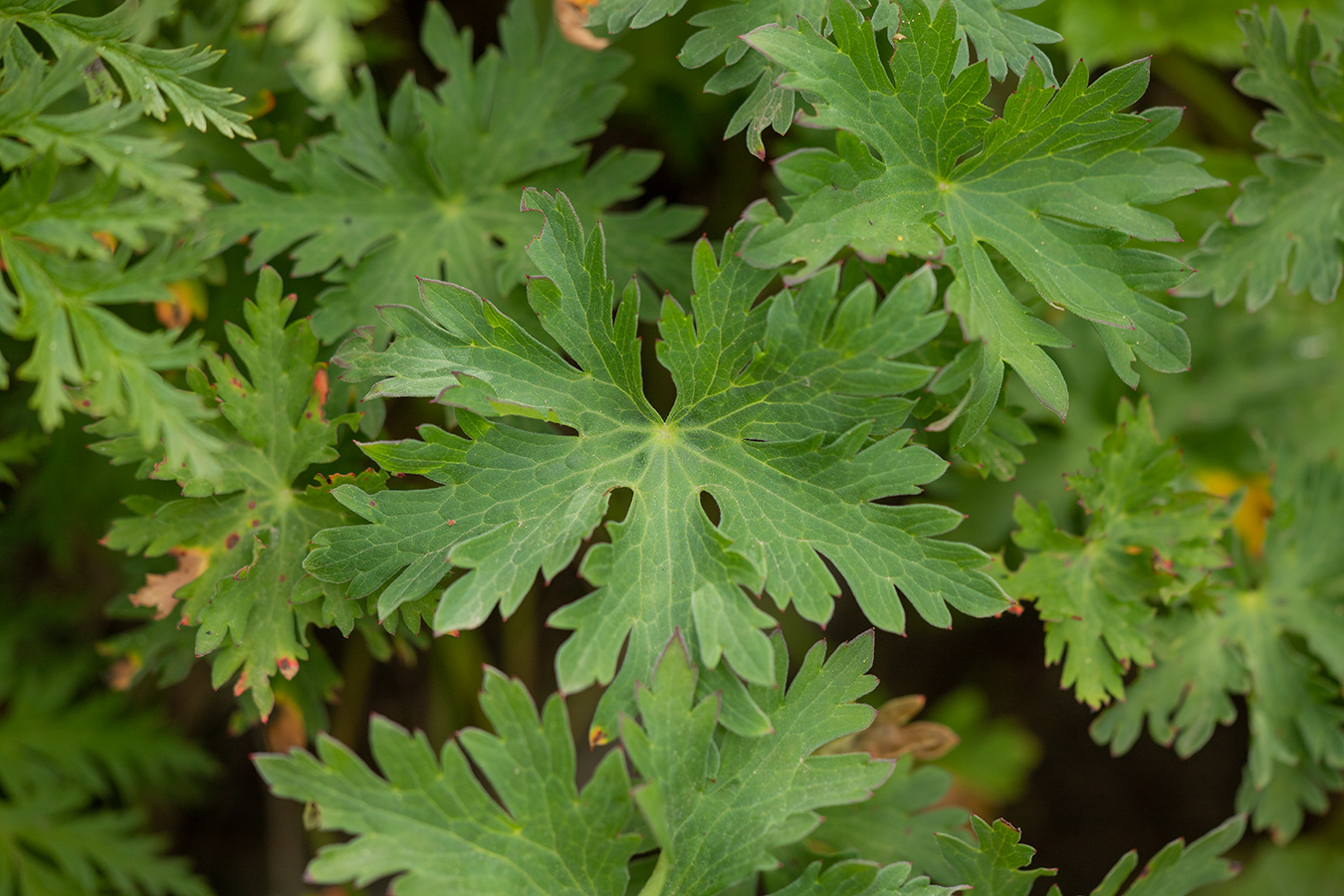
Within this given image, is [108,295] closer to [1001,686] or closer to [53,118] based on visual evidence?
[53,118]

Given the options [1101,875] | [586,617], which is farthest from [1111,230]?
[1101,875]

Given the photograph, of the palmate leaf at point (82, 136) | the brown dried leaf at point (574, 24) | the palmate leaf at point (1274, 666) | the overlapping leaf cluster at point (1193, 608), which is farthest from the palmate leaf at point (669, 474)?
the palmate leaf at point (1274, 666)

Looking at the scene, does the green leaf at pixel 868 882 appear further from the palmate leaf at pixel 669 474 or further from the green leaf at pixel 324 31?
the green leaf at pixel 324 31

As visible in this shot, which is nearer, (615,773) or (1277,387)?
(615,773)

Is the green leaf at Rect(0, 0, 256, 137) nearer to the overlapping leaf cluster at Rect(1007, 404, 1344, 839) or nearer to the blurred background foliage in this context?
the blurred background foliage

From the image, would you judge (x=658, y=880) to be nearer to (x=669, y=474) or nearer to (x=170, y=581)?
(x=669, y=474)

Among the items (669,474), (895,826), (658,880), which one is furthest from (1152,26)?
(658,880)
